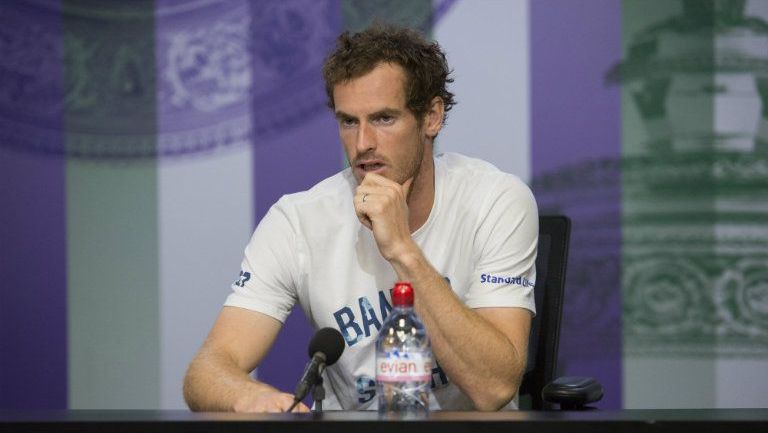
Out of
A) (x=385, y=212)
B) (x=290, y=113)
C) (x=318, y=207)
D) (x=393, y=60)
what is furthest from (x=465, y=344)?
(x=290, y=113)

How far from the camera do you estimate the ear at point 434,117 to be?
2.21 meters

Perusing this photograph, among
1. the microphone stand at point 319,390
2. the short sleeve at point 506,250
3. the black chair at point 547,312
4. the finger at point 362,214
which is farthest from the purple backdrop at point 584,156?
the microphone stand at point 319,390

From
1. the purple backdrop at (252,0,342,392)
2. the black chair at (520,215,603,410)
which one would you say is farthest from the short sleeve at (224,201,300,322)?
the purple backdrop at (252,0,342,392)

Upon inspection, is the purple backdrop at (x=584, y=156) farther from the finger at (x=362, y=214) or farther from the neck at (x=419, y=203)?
the finger at (x=362, y=214)

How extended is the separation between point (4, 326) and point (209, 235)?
2.36 ft

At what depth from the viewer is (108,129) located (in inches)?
125

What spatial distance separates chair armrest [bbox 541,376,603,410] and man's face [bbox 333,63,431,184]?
51cm

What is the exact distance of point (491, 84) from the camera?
307cm

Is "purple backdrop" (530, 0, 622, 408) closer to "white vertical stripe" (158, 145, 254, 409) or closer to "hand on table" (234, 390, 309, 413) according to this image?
"white vertical stripe" (158, 145, 254, 409)

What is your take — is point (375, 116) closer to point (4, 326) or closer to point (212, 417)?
point (212, 417)

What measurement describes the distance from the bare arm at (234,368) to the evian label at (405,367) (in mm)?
205

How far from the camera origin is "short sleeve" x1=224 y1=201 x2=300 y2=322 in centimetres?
207
